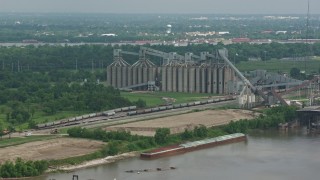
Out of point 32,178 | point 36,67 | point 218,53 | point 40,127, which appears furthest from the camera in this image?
point 36,67

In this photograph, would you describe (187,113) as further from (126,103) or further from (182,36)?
(182,36)

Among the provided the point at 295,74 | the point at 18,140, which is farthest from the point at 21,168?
the point at 295,74

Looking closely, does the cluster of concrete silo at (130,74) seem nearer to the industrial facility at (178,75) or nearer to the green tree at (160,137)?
the industrial facility at (178,75)

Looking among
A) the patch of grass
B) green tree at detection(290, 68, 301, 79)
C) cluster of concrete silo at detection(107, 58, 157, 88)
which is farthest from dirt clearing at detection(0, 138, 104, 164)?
green tree at detection(290, 68, 301, 79)

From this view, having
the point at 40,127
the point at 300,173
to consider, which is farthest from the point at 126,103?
the point at 300,173

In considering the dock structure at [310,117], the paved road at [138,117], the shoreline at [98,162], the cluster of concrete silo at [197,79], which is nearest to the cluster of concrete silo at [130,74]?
the cluster of concrete silo at [197,79]

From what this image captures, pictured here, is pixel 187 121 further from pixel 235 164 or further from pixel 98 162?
pixel 98 162
